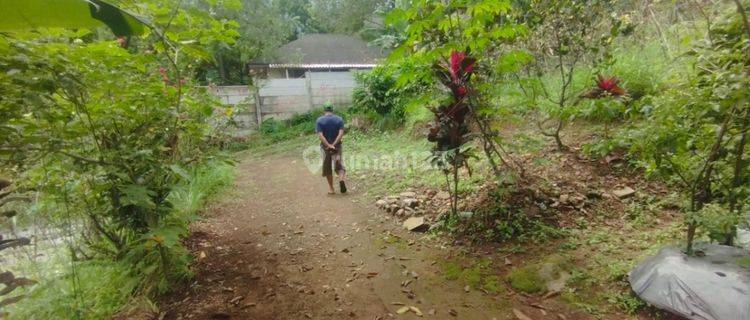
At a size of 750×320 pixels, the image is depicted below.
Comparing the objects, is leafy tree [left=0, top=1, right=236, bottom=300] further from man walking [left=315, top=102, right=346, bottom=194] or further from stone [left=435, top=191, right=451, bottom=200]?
stone [left=435, top=191, right=451, bottom=200]

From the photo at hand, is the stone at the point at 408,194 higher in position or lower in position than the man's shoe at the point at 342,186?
higher

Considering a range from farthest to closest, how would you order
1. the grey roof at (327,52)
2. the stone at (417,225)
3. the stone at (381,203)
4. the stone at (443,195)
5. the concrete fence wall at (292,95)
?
1. the grey roof at (327,52)
2. the concrete fence wall at (292,95)
3. the stone at (381,203)
4. the stone at (443,195)
5. the stone at (417,225)

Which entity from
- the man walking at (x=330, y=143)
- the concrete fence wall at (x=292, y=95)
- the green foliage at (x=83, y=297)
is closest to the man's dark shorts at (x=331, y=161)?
the man walking at (x=330, y=143)

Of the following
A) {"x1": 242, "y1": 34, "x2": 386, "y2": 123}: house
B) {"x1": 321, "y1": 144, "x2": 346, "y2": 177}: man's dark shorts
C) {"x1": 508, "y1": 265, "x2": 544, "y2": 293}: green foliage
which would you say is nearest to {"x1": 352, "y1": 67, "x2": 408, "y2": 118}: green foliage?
{"x1": 242, "y1": 34, "x2": 386, "y2": 123}: house

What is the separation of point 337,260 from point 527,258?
179 cm

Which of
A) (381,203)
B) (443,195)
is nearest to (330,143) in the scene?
(381,203)

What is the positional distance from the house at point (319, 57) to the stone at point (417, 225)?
1184 cm

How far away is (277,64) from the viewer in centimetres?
1622

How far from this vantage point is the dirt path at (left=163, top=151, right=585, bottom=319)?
2.72 m

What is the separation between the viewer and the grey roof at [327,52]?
16.8 metres

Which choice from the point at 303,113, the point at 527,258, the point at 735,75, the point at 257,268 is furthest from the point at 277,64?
the point at 735,75

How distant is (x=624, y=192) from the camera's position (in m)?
3.86

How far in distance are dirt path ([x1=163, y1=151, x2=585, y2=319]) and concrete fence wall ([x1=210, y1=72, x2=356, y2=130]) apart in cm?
732

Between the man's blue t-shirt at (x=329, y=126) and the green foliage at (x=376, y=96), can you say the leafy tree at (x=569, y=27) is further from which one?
the green foliage at (x=376, y=96)
